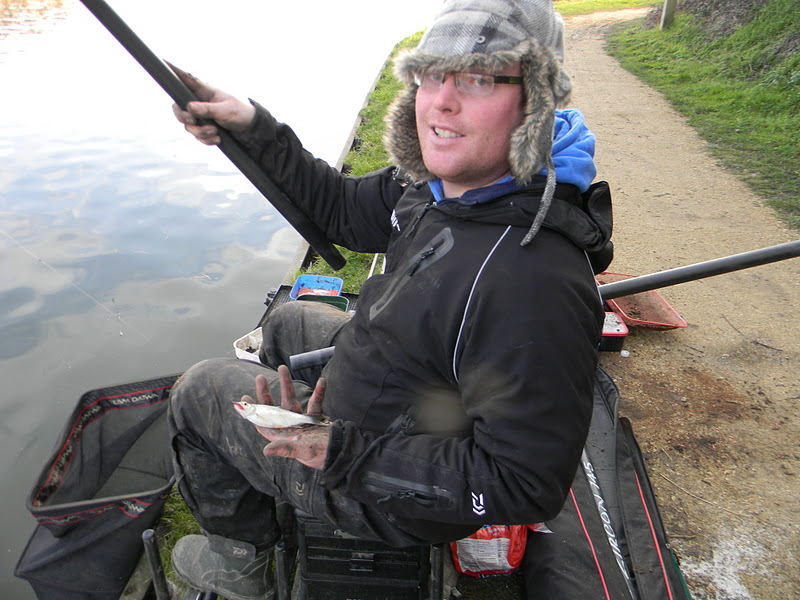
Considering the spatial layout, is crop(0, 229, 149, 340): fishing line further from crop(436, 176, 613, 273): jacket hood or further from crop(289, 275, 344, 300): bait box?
crop(436, 176, 613, 273): jacket hood

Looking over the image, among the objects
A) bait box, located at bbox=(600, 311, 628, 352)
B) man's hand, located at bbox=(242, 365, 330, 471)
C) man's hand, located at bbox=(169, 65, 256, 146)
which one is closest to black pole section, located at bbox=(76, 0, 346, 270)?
man's hand, located at bbox=(169, 65, 256, 146)

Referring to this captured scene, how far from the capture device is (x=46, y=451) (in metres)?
3.84

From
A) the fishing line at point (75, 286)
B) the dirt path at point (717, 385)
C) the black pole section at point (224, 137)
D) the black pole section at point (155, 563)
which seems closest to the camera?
the black pole section at point (224, 137)

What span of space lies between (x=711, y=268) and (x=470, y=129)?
1.57 metres

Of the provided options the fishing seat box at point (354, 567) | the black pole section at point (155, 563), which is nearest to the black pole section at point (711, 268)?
the fishing seat box at point (354, 567)

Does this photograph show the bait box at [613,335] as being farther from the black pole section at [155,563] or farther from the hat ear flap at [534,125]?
the black pole section at [155,563]

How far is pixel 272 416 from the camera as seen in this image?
5.11 feet

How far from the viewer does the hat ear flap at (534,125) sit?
1.60 m

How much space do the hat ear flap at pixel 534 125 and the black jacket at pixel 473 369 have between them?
2.9 inches

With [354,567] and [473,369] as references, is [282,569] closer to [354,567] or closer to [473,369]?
[354,567]

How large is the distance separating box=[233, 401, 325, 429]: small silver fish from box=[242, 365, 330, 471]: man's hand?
0.02 meters

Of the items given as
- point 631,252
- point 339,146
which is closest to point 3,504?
point 631,252

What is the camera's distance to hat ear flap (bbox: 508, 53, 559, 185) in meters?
1.60

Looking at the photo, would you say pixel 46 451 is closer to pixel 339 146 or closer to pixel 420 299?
pixel 420 299
